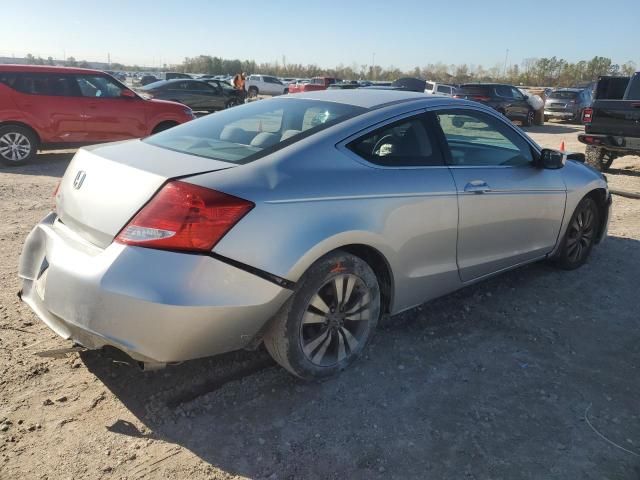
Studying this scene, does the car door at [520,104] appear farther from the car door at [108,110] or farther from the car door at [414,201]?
the car door at [414,201]

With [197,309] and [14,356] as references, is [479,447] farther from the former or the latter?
[14,356]

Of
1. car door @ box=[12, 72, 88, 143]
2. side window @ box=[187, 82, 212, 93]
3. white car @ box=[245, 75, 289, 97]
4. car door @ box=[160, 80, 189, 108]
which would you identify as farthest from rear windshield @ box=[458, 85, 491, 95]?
white car @ box=[245, 75, 289, 97]

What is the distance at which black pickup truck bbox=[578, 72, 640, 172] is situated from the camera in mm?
9523

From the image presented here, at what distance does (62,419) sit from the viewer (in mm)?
2697

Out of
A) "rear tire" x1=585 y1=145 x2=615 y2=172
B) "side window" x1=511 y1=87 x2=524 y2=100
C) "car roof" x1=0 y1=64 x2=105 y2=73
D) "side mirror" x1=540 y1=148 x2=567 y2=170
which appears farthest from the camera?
"side window" x1=511 y1=87 x2=524 y2=100

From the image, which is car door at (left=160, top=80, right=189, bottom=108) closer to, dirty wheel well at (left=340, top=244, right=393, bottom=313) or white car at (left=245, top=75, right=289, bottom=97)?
dirty wheel well at (left=340, top=244, right=393, bottom=313)

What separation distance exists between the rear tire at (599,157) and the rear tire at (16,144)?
10397 mm

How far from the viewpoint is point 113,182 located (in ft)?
8.79

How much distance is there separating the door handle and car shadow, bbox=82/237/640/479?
3.13ft

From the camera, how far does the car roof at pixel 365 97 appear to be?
137 inches

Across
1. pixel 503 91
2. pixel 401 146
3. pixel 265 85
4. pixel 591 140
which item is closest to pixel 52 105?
pixel 401 146

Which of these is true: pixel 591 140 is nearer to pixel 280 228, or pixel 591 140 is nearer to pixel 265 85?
pixel 280 228

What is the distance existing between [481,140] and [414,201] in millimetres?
1341

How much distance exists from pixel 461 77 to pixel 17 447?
8571 centimetres
